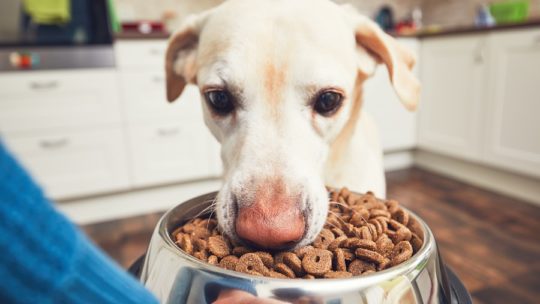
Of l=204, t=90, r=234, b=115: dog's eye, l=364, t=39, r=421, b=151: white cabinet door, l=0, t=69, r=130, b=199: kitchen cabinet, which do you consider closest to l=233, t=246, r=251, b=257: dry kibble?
l=204, t=90, r=234, b=115: dog's eye

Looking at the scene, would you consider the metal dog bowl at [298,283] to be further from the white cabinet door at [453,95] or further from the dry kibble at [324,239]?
the white cabinet door at [453,95]

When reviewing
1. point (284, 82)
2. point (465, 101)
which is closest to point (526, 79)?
point (465, 101)

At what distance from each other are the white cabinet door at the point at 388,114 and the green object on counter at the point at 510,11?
636mm

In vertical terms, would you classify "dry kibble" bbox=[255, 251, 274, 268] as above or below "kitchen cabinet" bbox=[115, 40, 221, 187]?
above

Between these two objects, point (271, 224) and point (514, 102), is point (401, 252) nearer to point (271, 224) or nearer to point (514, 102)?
point (271, 224)

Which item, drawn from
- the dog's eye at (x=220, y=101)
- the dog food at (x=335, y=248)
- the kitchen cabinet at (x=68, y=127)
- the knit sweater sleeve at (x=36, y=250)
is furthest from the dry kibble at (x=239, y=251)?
the kitchen cabinet at (x=68, y=127)

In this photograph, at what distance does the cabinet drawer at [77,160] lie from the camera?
7.61 feet

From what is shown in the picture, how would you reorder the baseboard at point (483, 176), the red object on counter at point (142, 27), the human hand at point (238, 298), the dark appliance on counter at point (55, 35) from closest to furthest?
1. the human hand at point (238, 298)
2. the dark appliance on counter at point (55, 35)
3. the baseboard at point (483, 176)
4. the red object on counter at point (142, 27)

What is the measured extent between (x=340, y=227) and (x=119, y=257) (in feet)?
5.66

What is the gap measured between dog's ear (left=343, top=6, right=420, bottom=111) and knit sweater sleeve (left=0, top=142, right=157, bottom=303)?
0.78 metres

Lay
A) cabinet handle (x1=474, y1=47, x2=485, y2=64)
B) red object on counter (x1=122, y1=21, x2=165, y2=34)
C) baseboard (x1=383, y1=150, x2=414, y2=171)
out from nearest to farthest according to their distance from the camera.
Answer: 1. cabinet handle (x1=474, y1=47, x2=485, y2=64)
2. red object on counter (x1=122, y1=21, x2=165, y2=34)
3. baseboard (x1=383, y1=150, x2=414, y2=171)

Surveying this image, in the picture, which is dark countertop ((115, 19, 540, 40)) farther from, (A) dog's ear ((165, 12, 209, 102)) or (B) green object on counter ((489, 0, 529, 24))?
(A) dog's ear ((165, 12, 209, 102))

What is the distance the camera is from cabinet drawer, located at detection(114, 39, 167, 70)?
7.82ft

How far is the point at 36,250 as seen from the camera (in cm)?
23
